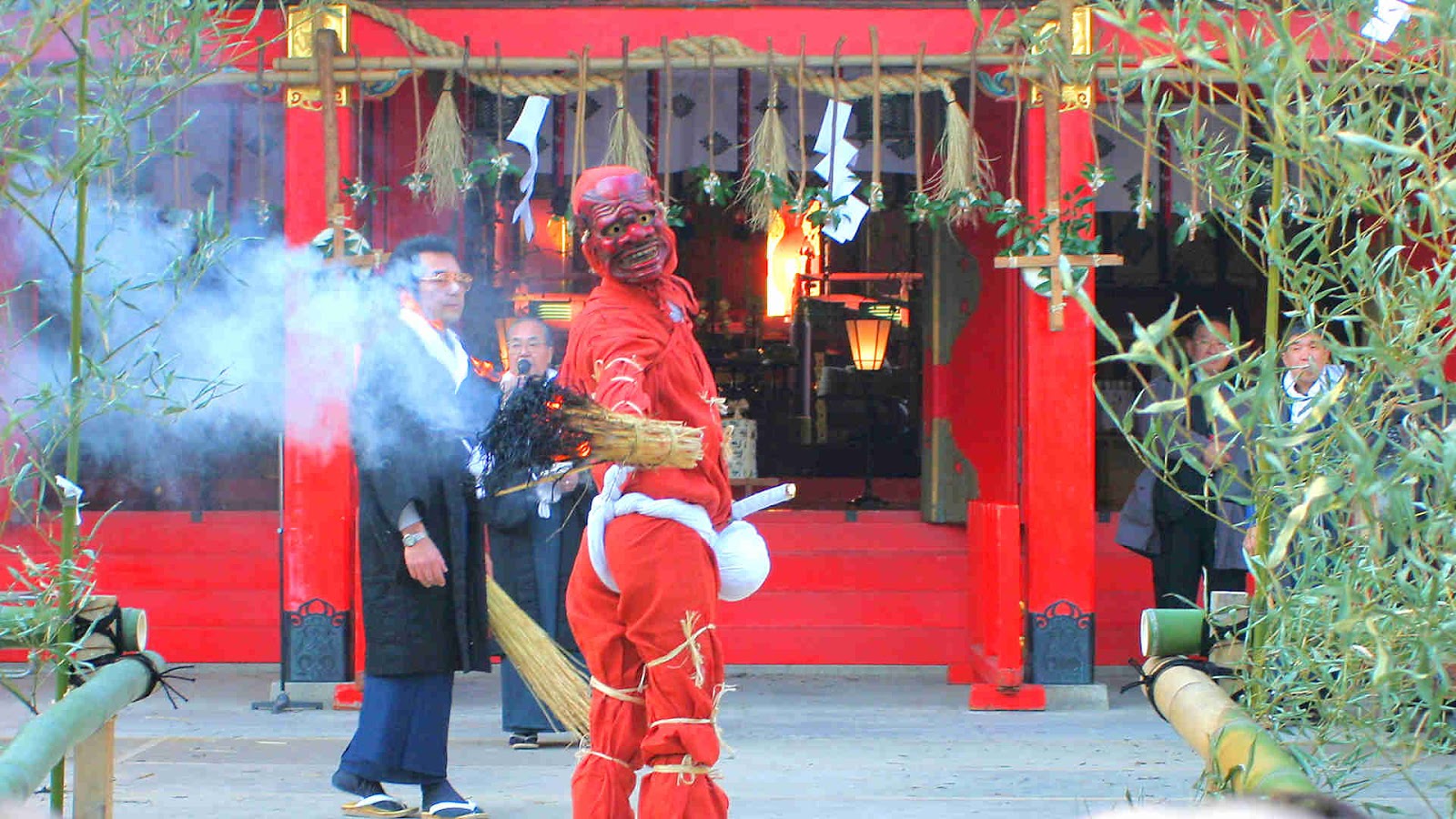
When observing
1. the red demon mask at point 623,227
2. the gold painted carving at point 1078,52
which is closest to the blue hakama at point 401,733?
the red demon mask at point 623,227

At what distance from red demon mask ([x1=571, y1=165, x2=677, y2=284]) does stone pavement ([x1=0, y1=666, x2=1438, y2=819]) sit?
6.18ft

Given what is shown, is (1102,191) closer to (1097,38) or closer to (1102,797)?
(1097,38)

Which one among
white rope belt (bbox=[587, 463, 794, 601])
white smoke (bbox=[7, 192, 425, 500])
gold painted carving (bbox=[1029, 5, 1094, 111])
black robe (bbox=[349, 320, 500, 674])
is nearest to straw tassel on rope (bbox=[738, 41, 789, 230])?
gold painted carving (bbox=[1029, 5, 1094, 111])

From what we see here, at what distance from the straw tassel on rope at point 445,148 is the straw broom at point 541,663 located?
6.61ft

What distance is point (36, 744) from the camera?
102 inches

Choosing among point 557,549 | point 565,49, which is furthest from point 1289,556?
point 565,49

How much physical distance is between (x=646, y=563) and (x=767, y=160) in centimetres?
287

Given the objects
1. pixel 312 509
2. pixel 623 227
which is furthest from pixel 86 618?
pixel 312 509

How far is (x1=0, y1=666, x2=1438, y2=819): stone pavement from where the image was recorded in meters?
4.92

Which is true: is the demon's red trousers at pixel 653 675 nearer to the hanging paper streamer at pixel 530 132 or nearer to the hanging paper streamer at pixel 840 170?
the hanging paper streamer at pixel 840 170

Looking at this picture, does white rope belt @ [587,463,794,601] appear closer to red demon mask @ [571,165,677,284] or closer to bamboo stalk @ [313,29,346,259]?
red demon mask @ [571,165,677,284]

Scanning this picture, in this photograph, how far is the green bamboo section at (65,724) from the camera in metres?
2.43

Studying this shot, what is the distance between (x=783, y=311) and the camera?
27.8 feet

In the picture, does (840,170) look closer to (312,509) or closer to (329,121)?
(329,121)
